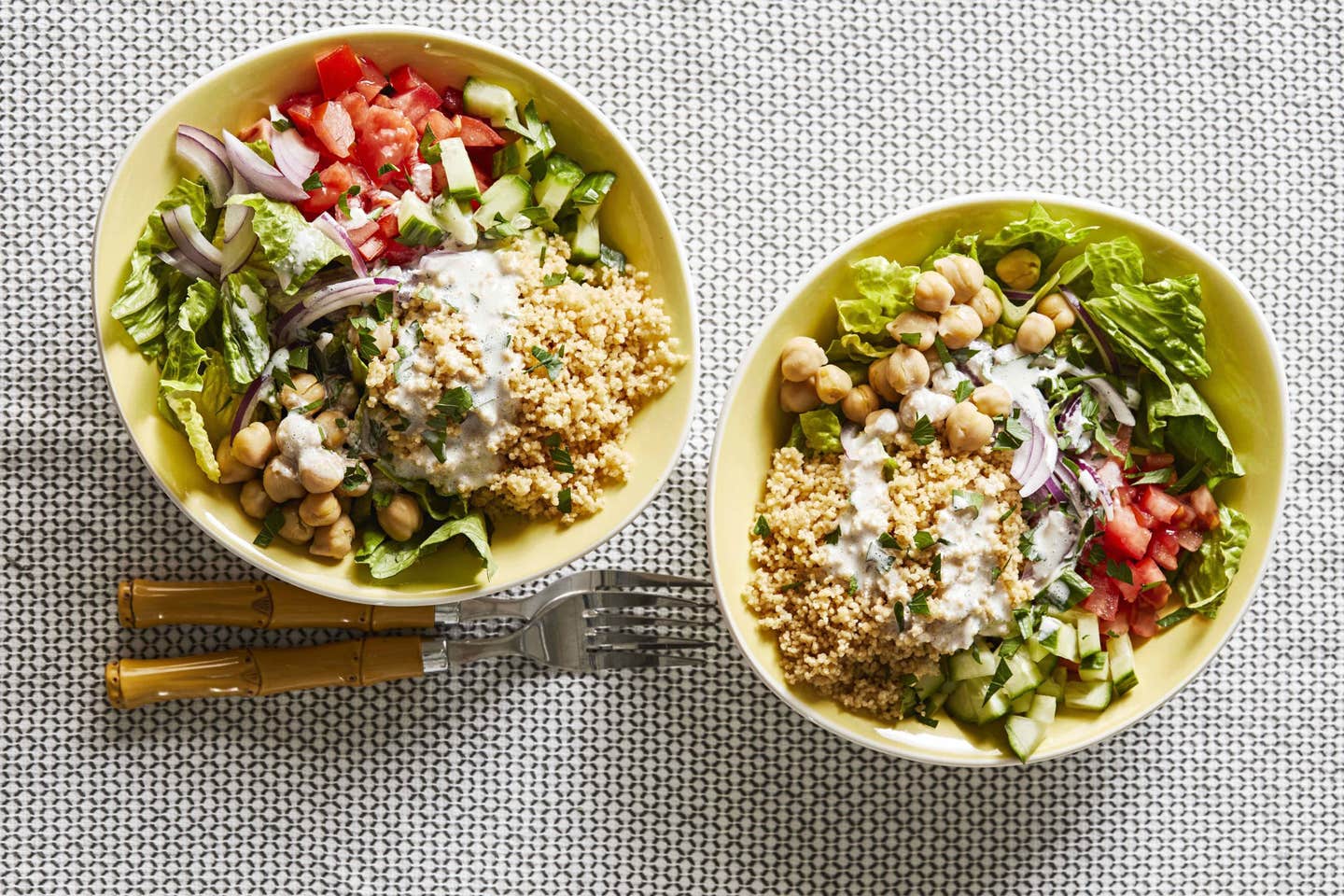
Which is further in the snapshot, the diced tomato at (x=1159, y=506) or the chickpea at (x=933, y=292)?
the diced tomato at (x=1159, y=506)

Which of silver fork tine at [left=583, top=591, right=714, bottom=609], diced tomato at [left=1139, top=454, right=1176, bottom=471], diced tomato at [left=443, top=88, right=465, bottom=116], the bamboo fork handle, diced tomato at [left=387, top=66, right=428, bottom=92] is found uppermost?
diced tomato at [left=387, top=66, right=428, bottom=92]

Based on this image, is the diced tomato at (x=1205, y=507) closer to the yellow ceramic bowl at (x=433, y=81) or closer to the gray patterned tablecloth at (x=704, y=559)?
the gray patterned tablecloth at (x=704, y=559)

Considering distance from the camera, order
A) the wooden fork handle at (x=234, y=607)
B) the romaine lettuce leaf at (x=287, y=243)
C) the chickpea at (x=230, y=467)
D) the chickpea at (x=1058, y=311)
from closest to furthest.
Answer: the romaine lettuce leaf at (x=287, y=243), the chickpea at (x=230, y=467), the chickpea at (x=1058, y=311), the wooden fork handle at (x=234, y=607)

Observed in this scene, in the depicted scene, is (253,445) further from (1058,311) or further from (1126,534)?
(1126,534)

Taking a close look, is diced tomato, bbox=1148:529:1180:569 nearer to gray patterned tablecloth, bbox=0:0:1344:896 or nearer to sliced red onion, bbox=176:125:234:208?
gray patterned tablecloth, bbox=0:0:1344:896

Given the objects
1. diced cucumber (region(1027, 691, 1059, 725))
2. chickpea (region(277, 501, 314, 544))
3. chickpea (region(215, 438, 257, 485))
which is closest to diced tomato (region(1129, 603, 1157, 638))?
diced cucumber (region(1027, 691, 1059, 725))

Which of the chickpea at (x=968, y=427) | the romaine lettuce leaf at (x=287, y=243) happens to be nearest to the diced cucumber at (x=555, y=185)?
the romaine lettuce leaf at (x=287, y=243)

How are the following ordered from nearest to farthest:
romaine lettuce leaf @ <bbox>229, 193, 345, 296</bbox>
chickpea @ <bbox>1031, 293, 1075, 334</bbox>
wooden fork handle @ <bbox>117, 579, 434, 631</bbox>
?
romaine lettuce leaf @ <bbox>229, 193, 345, 296</bbox> < chickpea @ <bbox>1031, 293, 1075, 334</bbox> < wooden fork handle @ <bbox>117, 579, 434, 631</bbox>

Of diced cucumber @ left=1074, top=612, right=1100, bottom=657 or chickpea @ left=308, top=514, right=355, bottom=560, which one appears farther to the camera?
diced cucumber @ left=1074, top=612, right=1100, bottom=657
